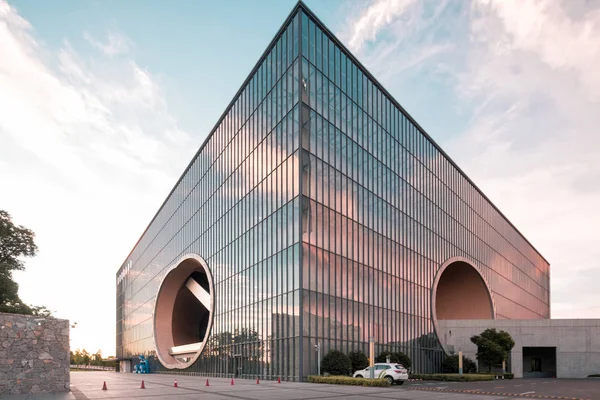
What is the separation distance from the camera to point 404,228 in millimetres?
54562

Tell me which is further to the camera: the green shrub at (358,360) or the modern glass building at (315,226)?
the modern glass building at (315,226)

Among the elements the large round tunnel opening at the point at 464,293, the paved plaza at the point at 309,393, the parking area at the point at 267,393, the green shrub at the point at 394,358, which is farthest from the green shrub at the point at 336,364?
the large round tunnel opening at the point at 464,293

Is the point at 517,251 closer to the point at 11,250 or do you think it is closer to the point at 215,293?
the point at 215,293

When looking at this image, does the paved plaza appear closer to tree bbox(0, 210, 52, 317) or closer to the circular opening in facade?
tree bbox(0, 210, 52, 317)

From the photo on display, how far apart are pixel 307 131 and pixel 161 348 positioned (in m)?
50.4

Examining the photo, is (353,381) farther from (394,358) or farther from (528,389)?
(394,358)

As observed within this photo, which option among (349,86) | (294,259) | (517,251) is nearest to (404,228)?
(349,86)

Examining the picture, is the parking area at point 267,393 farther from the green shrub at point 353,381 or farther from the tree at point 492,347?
the tree at point 492,347

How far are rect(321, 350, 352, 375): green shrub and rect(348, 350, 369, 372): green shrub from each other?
180cm

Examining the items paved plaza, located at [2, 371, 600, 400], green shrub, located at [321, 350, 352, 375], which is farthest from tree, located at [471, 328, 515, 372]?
green shrub, located at [321, 350, 352, 375]

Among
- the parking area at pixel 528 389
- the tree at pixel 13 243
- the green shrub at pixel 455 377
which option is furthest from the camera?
the tree at pixel 13 243

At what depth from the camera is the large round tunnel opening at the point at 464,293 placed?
73.5 metres

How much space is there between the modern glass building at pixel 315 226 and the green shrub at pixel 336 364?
88 cm

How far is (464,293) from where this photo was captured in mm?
76250
